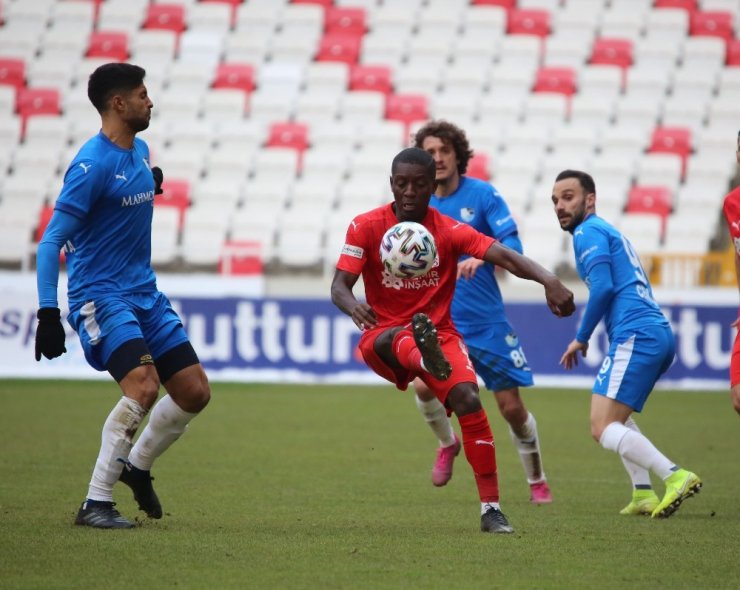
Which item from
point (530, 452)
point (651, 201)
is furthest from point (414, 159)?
point (651, 201)

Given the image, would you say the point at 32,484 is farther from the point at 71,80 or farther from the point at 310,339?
the point at 71,80

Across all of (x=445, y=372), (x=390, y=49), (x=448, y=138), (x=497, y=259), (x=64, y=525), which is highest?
(x=390, y=49)

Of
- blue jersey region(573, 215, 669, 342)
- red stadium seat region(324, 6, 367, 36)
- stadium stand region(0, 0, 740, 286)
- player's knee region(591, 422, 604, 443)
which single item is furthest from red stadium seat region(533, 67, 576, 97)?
player's knee region(591, 422, 604, 443)

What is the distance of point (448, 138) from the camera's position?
30.2 ft

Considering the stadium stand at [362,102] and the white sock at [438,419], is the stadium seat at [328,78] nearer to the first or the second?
the stadium stand at [362,102]

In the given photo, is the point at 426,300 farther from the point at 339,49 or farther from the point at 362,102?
the point at 339,49

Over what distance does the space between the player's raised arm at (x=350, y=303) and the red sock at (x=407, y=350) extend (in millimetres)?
192

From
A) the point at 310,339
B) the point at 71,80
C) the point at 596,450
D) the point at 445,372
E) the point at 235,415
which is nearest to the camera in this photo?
the point at 445,372

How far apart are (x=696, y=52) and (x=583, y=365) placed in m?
10.8

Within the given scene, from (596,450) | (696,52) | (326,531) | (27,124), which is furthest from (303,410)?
(696,52)

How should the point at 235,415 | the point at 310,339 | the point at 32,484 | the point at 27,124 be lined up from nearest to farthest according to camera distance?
the point at 32,484, the point at 235,415, the point at 310,339, the point at 27,124

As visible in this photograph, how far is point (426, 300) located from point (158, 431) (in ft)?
5.75

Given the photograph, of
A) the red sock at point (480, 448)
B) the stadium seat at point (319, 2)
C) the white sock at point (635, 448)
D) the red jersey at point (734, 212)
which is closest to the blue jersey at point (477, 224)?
the white sock at point (635, 448)

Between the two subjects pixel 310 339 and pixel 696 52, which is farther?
pixel 696 52
